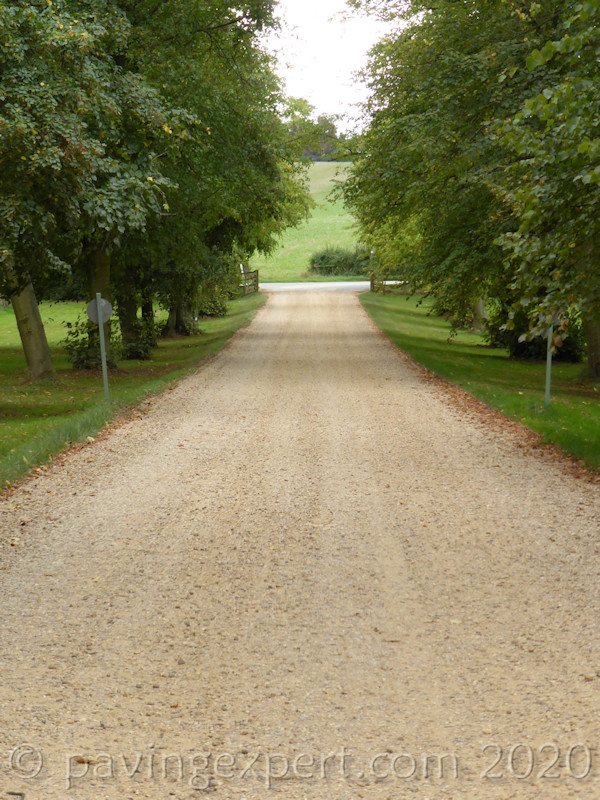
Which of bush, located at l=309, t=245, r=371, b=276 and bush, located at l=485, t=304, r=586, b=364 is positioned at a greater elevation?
bush, located at l=309, t=245, r=371, b=276

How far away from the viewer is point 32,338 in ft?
62.5

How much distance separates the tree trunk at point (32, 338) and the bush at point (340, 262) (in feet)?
167

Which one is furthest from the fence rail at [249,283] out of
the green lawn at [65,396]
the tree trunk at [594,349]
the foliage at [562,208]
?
the foliage at [562,208]

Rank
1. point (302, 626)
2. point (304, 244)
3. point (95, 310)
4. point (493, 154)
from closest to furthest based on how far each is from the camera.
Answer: point (302, 626), point (95, 310), point (493, 154), point (304, 244)

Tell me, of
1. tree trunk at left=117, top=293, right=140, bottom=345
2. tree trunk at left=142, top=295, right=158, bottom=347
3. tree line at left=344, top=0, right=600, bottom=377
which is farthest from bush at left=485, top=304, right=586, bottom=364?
tree trunk at left=117, top=293, right=140, bottom=345

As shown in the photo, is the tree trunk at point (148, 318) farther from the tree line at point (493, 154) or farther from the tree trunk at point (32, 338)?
the tree line at point (493, 154)

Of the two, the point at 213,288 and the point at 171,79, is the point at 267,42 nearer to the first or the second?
the point at 171,79

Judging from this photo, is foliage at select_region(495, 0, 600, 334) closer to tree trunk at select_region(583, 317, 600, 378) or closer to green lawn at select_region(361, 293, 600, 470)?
green lawn at select_region(361, 293, 600, 470)

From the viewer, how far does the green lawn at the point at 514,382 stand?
1199 cm

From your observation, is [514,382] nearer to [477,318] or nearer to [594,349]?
[594,349]

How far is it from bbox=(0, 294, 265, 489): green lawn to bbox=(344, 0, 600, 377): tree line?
19.4 ft
